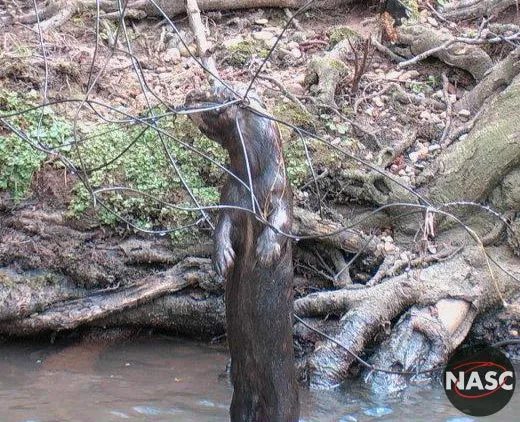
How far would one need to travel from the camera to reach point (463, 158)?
6.32 metres

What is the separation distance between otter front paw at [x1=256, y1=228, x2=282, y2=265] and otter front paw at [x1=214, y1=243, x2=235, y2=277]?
0.14 meters

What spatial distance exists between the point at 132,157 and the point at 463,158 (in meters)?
2.50

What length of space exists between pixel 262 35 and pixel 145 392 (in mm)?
4138

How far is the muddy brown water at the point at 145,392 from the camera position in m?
5.00

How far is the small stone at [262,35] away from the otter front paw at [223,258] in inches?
179

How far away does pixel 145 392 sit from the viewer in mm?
5340

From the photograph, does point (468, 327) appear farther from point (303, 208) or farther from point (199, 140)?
point (199, 140)

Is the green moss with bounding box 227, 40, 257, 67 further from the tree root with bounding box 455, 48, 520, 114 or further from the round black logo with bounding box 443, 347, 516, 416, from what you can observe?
the round black logo with bounding box 443, 347, 516, 416

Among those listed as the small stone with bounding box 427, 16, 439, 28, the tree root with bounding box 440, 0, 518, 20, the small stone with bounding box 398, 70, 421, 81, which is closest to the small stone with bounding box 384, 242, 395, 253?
the small stone with bounding box 398, 70, 421, 81

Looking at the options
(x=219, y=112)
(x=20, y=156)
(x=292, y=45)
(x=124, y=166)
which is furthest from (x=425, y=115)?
(x=219, y=112)

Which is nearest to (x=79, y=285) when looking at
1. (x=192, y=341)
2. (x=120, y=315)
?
(x=120, y=315)

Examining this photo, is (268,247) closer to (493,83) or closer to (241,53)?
(493,83)

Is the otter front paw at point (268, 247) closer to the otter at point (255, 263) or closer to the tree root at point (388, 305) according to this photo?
the otter at point (255, 263)

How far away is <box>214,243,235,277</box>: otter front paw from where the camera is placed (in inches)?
157
